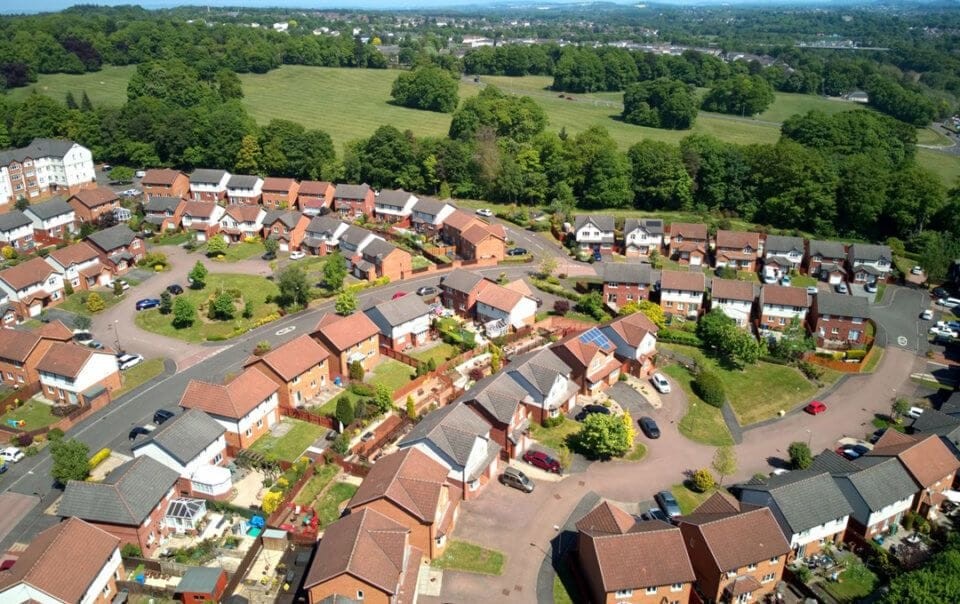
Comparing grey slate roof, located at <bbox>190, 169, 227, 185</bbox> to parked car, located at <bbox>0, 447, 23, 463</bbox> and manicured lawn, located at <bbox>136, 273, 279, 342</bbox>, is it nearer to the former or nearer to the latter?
manicured lawn, located at <bbox>136, 273, 279, 342</bbox>

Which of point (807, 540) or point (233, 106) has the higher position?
point (233, 106)

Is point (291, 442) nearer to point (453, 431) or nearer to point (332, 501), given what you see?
point (332, 501)

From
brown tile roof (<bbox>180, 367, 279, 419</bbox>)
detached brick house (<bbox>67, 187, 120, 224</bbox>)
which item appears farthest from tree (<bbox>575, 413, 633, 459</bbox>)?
detached brick house (<bbox>67, 187, 120, 224</bbox>)

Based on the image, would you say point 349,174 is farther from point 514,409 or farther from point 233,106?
point 514,409

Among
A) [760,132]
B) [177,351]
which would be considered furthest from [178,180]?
[760,132]

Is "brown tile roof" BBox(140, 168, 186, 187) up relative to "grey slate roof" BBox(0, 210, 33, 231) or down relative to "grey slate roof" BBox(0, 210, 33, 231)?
down

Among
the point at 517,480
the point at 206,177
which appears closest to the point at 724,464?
the point at 517,480
